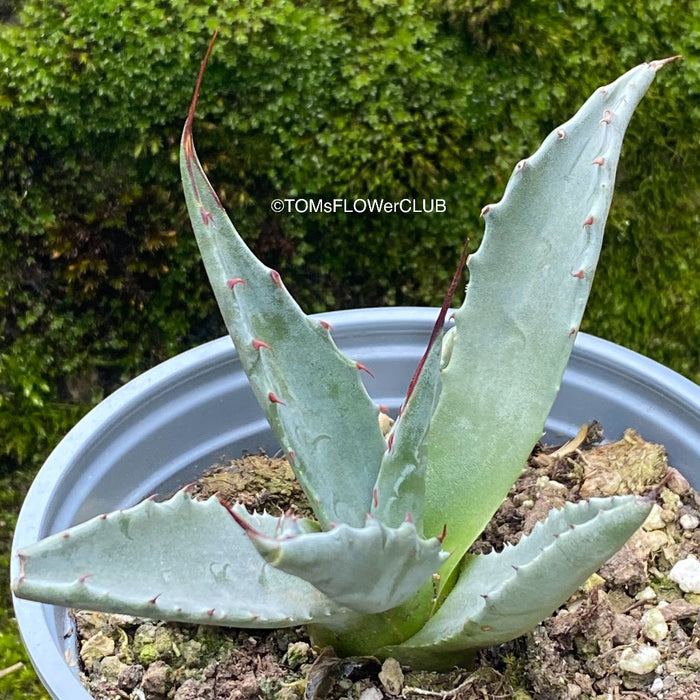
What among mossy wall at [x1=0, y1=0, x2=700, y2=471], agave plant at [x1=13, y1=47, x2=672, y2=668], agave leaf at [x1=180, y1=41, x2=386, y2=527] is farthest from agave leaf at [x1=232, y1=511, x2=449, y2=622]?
mossy wall at [x1=0, y1=0, x2=700, y2=471]

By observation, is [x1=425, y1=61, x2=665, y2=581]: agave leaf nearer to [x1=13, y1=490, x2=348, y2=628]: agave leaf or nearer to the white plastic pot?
[x1=13, y1=490, x2=348, y2=628]: agave leaf

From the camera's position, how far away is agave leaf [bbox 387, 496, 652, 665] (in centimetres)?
56

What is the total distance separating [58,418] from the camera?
1217mm

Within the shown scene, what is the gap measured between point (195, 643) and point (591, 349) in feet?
1.79

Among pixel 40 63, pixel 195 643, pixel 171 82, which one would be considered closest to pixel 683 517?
pixel 195 643

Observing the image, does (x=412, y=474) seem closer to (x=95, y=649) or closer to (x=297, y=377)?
(x=297, y=377)

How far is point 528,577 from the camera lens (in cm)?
60

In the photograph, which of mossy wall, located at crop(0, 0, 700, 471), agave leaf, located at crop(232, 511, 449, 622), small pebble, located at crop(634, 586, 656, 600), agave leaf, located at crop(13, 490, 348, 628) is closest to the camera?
agave leaf, located at crop(232, 511, 449, 622)

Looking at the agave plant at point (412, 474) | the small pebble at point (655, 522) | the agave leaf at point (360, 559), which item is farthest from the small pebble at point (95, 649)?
the small pebble at point (655, 522)

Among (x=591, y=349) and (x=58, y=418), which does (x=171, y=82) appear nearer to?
(x=58, y=418)

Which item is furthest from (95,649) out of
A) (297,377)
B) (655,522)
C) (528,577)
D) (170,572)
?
(655,522)

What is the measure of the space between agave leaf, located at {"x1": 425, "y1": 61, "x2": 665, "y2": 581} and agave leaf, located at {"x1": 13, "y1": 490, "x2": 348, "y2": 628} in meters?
0.16

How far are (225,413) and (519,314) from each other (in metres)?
0.41

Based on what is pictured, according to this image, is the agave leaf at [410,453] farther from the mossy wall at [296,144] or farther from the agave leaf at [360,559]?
the mossy wall at [296,144]
